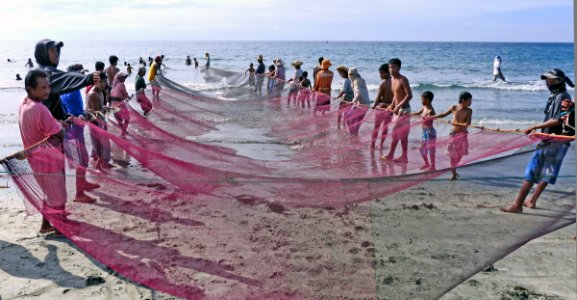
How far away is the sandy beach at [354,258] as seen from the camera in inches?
111

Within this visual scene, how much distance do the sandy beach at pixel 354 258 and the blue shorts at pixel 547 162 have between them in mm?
151

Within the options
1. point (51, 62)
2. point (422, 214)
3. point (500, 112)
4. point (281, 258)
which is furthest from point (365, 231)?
point (500, 112)

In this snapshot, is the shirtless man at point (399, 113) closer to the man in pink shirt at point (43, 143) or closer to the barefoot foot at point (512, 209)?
the barefoot foot at point (512, 209)

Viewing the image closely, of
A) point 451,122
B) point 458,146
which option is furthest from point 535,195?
point 451,122

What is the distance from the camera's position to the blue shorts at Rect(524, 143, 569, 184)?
326 centimetres

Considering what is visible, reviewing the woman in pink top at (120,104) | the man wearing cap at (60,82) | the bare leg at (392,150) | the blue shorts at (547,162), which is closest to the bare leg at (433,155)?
the bare leg at (392,150)

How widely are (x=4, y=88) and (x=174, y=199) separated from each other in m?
22.3

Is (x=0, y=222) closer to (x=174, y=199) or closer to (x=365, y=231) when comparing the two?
(x=174, y=199)

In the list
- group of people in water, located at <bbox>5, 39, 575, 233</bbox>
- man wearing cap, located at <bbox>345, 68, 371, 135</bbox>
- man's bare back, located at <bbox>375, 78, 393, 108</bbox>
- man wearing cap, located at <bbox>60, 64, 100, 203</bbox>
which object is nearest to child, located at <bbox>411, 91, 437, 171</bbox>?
group of people in water, located at <bbox>5, 39, 575, 233</bbox>

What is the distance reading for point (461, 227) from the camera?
2.85 metres

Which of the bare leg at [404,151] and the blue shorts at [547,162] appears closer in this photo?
the blue shorts at [547,162]

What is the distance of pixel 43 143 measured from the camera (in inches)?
126

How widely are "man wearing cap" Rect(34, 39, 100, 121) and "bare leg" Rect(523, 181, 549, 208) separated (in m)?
3.30

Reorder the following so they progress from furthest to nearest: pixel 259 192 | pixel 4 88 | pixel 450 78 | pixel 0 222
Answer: pixel 450 78, pixel 4 88, pixel 0 222, pixel 259 192
